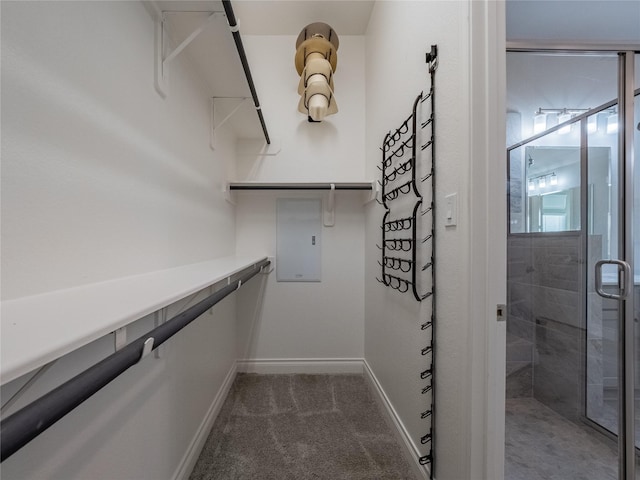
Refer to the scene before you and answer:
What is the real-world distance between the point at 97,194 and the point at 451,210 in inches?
42.8

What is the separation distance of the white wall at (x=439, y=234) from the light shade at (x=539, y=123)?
3.82 feet

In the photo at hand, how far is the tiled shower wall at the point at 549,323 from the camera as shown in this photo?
1.63 metres

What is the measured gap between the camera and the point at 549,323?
5.83 ft

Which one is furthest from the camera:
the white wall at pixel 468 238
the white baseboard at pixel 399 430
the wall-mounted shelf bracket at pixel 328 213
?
the wall-mounted shelf bracket at pixel 328 213

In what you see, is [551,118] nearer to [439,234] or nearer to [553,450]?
[439,234]

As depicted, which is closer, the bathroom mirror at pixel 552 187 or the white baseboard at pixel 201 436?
the white baseboard at pixel 201 436

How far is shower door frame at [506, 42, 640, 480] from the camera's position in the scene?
3.95 ft

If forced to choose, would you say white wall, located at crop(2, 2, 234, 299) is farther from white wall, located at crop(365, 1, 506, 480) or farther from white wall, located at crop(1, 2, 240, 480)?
white wall, located at crop(365, 1, 506, 480)

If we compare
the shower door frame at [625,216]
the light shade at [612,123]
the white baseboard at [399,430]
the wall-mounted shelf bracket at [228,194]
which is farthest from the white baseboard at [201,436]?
the light shade at [612,123]

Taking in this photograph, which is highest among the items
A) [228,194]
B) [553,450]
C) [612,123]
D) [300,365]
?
[612,123]

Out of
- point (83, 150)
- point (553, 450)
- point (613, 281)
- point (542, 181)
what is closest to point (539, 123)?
point (542, 181)

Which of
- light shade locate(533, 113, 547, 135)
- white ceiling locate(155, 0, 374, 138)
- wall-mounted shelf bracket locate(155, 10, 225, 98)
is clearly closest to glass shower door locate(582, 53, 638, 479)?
light shade locate(533, 113, 547, 135)

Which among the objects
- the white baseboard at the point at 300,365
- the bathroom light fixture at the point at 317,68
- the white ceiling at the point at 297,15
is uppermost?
the white ceiling at the point at 297,15

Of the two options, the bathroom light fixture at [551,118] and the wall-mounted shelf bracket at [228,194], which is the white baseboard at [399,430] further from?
the bathroom light fixture at [551,118]
